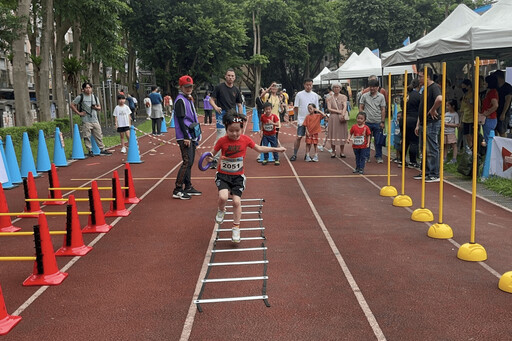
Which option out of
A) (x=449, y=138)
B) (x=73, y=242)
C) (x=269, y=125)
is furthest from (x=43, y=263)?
(x=449, y=138)

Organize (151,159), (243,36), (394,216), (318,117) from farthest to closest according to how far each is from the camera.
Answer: (243,36)
(151,159)
(318,117)
(394,216)

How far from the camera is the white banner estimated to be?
360 inches

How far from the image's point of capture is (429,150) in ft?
31.3

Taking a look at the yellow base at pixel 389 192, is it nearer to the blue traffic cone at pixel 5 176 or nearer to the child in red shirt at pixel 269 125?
the child in red shirt at pixel 269 125

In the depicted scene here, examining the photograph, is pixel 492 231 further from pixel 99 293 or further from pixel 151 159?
pixel 151 159

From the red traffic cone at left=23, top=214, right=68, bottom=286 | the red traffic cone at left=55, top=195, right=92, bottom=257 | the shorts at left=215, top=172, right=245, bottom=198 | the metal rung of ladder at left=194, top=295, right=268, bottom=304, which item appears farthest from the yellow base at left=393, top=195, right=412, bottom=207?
the red traffic cone at left=23, top=214, right=68, bottom=286

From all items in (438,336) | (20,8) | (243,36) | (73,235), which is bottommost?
(438,336)

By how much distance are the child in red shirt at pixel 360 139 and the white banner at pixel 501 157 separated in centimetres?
247

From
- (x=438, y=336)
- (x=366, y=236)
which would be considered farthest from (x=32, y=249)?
(x=438, y=336)

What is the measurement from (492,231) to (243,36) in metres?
40.0

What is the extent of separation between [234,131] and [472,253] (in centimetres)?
299

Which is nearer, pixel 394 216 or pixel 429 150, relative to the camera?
pixel 394 216

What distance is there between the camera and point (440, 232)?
6.11 metres

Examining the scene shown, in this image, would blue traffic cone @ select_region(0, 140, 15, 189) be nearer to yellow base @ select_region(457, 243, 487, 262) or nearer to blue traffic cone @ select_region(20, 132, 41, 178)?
blue traffic cone @ select_region(20, 132, 41, 178)
